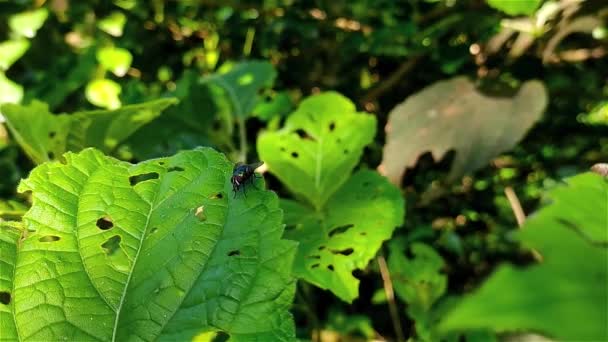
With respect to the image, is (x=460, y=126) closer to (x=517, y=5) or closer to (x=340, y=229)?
(x=517, y=5)

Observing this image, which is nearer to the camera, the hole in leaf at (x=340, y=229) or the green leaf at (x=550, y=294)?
the green leaf at (x=550, y=294)

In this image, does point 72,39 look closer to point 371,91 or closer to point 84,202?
point 371,91

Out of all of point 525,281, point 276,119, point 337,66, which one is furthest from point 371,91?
point 525,281

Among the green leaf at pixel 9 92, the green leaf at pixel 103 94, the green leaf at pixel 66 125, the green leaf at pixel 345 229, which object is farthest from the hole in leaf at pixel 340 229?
the green leaf at pixel 9 92

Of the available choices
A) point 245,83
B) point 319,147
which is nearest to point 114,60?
point 245,83

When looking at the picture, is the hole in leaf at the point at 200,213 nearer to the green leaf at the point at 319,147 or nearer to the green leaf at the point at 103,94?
the green leaf at the point at 319,147

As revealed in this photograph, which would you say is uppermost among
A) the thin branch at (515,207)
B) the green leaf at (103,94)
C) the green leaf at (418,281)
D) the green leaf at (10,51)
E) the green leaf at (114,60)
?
the green leaf at (114,60)
